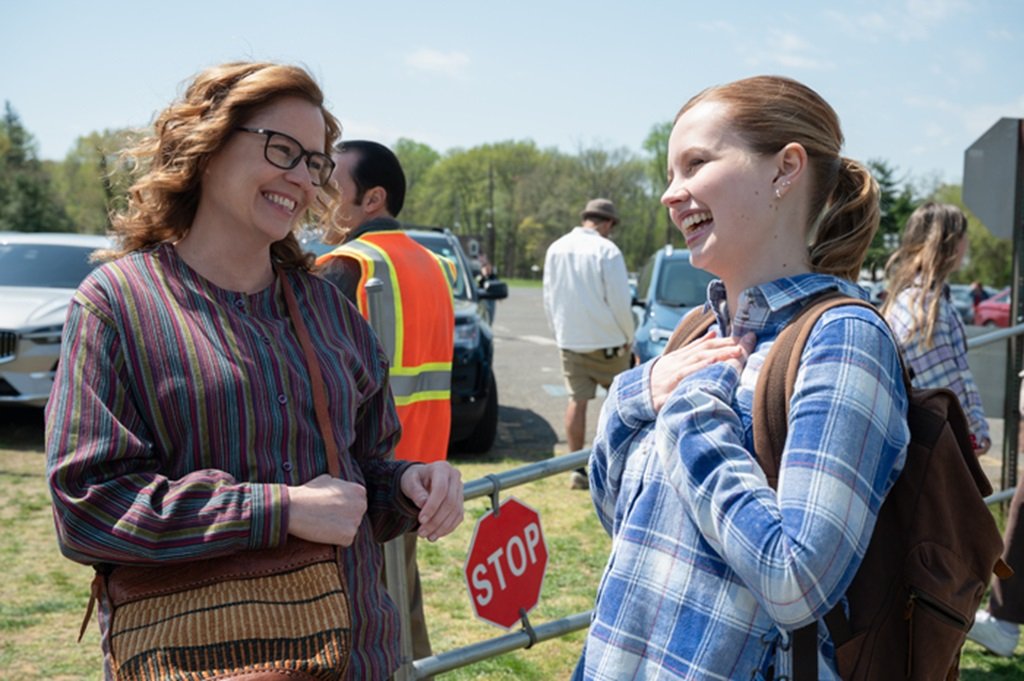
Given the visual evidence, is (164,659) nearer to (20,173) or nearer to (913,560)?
(913,560)

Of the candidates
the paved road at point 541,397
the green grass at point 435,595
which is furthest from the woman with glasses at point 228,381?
the paved road at point 541,397

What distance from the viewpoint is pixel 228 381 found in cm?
162

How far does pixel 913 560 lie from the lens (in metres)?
1.43

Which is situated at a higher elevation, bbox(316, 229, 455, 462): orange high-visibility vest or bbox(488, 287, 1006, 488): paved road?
bbox(316, 229, 455, 462): orange high-visibility vest

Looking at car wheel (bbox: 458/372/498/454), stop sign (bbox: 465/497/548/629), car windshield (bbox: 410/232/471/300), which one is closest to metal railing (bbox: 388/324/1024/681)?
stop sign (bbox: 465/497/548/629)

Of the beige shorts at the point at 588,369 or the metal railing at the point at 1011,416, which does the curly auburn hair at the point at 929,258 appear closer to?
the metal railing at the point at 1011,416

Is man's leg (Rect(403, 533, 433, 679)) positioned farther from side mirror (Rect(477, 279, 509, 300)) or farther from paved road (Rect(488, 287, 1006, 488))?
side mirror (Rect(477, 279, 509, 300))

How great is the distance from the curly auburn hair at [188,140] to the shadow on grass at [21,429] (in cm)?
668

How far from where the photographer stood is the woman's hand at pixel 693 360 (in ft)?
5.20

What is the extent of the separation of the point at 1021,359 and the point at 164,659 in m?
5.70

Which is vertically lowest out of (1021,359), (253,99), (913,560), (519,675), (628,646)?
(519,675)

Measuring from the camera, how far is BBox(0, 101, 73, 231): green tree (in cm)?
4772

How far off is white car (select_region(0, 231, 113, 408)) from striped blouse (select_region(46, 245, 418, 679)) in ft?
20.5

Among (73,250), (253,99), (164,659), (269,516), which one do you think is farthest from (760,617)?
(73,250)
